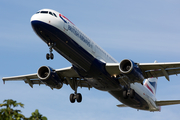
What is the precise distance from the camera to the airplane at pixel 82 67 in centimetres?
3231

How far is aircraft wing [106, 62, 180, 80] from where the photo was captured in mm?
35531

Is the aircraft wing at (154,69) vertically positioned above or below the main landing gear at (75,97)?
above

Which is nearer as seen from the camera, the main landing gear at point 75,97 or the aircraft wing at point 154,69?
the aircraft wing at point 154,69

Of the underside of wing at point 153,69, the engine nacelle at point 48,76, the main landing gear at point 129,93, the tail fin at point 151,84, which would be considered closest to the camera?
the underside of wing at point 153,69

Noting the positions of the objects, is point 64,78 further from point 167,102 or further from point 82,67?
point 167,102

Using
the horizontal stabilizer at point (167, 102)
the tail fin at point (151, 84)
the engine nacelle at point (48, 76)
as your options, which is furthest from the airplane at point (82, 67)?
the tail fin at point (151, 84)

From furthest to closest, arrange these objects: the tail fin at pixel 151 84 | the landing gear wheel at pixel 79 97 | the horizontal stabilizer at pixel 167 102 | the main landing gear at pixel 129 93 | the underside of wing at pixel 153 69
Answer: the tail fin at pixel 151 84
the horizontal stabilizer at pixel 167 102
the landing gear wheel at pixel 79 97
the main landing gear at pixel 129 93
the underside of wing at pixel 153 69

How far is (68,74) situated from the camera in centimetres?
4012

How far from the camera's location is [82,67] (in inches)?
1368

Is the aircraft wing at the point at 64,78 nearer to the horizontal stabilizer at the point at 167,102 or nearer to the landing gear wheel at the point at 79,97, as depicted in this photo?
the landing gear wheel at the point at 79,97

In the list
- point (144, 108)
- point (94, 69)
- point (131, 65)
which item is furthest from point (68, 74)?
point (144, 108)

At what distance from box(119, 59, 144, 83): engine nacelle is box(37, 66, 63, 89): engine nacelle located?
843 cm

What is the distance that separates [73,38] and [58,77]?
312 inches

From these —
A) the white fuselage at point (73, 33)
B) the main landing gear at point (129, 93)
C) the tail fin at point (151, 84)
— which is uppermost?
the white fuselage at point (73, 33)
